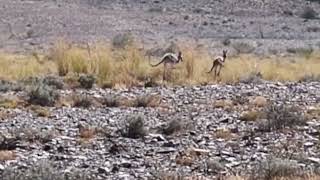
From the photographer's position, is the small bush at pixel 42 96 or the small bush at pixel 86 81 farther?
A: the small bush at pixel 86 81

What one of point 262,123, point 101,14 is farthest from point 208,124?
point 101,14

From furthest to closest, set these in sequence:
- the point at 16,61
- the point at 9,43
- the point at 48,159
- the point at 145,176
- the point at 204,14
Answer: the point at 204,14
the point at 9,43
the point at 16,61
the point at 48,159
the point at 145,176

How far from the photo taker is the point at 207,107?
67.5ft

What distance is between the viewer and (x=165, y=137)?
1596 cm

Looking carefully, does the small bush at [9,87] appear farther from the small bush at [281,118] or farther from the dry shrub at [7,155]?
the dry shrub at [7,155]

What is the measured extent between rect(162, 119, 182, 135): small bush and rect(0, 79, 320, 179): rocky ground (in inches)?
0.7

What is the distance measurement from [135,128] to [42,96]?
5351 mm

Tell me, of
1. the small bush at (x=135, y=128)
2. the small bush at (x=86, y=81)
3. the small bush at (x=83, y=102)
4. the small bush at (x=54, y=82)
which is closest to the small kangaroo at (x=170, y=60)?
the small bush at (x=86, y=81)

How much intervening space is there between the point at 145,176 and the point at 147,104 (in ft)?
28.0

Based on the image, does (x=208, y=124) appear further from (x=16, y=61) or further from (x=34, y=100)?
(x=16, y=61)

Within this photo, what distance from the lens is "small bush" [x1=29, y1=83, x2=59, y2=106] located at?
20.6m

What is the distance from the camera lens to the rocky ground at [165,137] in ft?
41.6

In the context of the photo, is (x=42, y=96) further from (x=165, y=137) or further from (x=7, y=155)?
(x=7, y=155)

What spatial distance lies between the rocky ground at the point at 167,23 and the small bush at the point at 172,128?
75.3ft
